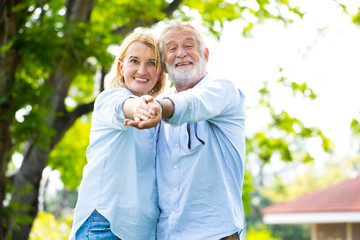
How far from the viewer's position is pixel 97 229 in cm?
253

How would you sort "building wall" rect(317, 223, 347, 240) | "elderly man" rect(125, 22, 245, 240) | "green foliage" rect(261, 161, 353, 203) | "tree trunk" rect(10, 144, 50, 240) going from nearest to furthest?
"elderly man" rect(125, 22, 245, 240)
"tree trunk" rect(10, 144, 50, 240)
"building wall" rect(317, 223, 347, 240)
"green foliage" rect(261, 161, 353, 203)

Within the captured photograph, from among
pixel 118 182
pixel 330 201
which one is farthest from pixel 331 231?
pixel 118 182

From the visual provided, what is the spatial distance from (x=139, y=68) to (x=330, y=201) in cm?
1773

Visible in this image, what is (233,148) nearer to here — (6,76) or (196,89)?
(196,89)

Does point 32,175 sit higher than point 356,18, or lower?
lower

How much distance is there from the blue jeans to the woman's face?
2.35ft

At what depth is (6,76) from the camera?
5.68 m

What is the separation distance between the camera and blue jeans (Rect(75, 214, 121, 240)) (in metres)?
2.53

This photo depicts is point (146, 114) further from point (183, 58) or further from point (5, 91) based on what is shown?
point (5, 91)

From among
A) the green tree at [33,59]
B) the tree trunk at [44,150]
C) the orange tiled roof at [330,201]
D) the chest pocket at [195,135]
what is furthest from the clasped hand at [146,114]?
the orange tiled roof at [330,201]

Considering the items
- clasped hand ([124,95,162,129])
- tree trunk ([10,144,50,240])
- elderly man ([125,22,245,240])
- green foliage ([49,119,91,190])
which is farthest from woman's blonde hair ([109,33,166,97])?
green foliage ([49,119,91,190])

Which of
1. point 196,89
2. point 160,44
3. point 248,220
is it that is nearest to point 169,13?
point 160,44

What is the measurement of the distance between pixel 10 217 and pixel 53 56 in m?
1.88

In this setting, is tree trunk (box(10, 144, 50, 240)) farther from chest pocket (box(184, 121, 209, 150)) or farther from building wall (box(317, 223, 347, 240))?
building wall (box(317, 223, 347, 240))
